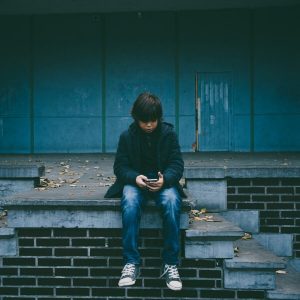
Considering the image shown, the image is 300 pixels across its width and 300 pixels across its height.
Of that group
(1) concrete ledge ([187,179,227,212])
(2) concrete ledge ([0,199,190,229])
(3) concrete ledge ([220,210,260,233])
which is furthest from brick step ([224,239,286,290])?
(3) concrete ledge ([220,210,260,233])

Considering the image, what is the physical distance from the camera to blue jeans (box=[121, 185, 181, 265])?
169 inches

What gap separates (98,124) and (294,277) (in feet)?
31.6

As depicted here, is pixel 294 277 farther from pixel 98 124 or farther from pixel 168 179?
pixel 98 124

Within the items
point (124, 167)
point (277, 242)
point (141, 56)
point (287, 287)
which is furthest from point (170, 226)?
point (141, 56)

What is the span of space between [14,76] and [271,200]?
381 inches

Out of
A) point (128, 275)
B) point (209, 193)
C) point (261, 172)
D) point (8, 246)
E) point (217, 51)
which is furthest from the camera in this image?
point (217, 51)

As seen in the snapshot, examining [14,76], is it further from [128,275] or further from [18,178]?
[128,275]

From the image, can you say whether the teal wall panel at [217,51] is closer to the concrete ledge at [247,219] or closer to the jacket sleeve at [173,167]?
the concrete ledge at [247,219]

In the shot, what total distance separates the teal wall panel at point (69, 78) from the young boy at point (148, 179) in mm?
9347

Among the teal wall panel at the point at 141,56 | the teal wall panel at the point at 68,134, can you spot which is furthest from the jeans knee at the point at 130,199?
the teal wall panel at the point at 68,134

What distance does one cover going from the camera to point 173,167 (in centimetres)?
455

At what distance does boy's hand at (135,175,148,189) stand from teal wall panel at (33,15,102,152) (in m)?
9.62

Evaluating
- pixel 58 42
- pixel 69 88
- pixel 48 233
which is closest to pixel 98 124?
pixel 69 88

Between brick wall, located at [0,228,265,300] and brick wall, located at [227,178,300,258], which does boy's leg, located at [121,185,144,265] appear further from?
→ brick wall, located at [227,178,300,258]
